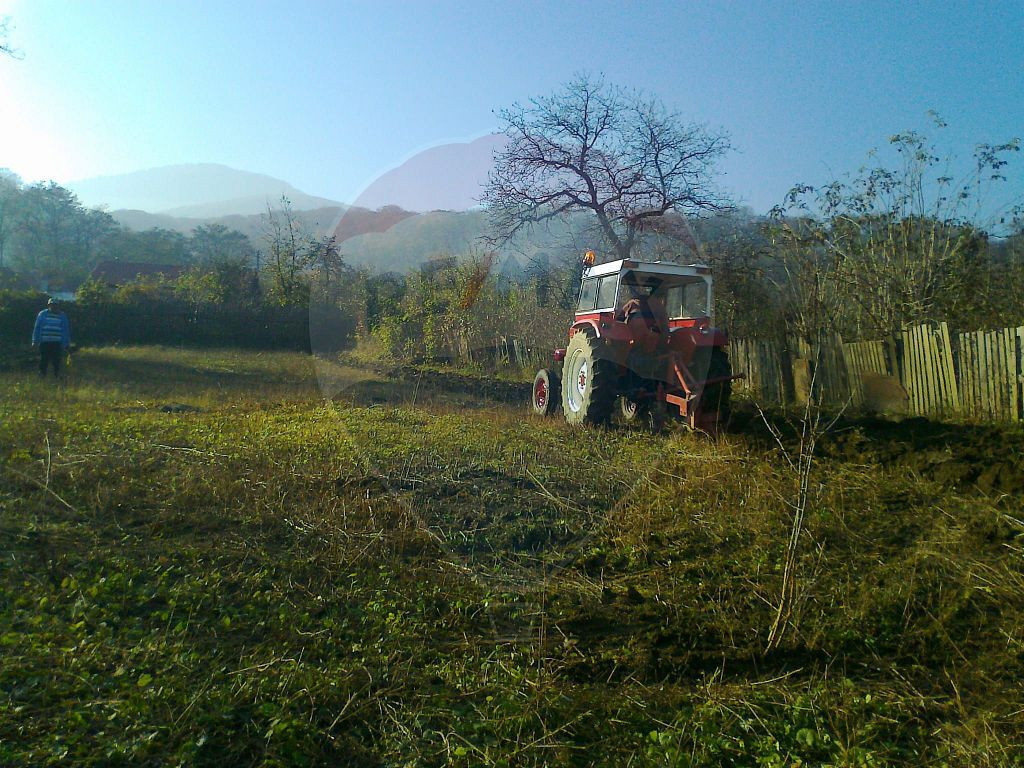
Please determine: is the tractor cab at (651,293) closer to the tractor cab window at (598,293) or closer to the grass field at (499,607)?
the tractor cab window at (598,293)

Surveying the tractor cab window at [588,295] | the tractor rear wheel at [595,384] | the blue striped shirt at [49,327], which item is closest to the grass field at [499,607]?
the tractor rear wheel at [595,384]

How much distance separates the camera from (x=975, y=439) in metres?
7.15

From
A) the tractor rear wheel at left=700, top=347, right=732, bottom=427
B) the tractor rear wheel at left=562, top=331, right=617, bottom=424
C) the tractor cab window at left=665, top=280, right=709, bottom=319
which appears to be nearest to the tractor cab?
the tractor cab window at left=665, top=280, right=709, bottom=319

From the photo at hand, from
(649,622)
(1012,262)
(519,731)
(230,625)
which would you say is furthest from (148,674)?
(1012,262)

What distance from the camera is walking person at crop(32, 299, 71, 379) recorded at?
1335 cm

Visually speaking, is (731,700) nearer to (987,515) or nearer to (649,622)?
(649,622)

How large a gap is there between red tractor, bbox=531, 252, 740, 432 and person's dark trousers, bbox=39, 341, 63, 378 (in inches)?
375

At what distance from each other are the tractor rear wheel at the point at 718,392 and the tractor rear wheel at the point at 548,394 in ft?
8.69

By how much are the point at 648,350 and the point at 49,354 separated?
11.1 meters

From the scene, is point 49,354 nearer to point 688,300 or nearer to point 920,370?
point 688,300

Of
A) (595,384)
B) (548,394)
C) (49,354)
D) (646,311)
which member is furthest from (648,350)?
(49,354)

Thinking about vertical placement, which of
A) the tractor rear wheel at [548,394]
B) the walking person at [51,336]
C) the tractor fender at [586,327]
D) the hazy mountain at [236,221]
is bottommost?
the tractor rear wheel at [548,394]

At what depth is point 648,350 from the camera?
8.93 m

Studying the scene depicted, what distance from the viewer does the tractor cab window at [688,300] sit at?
9648mm
